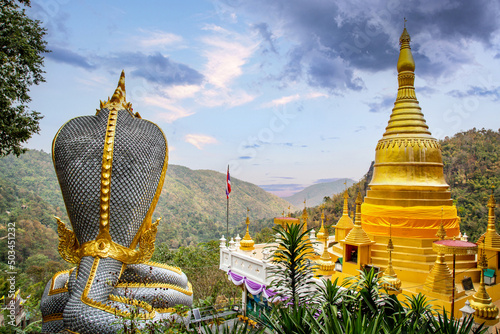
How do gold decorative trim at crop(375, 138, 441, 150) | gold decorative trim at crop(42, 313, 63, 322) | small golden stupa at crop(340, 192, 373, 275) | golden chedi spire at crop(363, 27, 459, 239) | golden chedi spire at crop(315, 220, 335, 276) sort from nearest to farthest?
gold decorative trim at crop(42, 313, 63, 322), golden chedi spire at crop(315, 220, 335, 276), small golden stupa at crop(340, 192, 373, 275), golden chedi spire at crop(363, 27, 459, 239), gold decorative trim at crop(375, 138, 441, 150)

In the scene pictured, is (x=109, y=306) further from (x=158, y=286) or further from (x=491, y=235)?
(x=491, y=235)

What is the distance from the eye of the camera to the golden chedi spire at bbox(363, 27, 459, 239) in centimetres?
1041

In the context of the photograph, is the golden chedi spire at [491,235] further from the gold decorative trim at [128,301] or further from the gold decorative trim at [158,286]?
the gold decorative trim at [128,301]

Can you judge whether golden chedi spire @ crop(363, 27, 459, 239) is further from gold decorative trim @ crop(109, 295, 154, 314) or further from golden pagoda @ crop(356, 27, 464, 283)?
gold decorative trim @ crop(109, 295, 154, 314)

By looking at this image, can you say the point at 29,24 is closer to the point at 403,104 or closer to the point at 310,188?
the point at 403,104

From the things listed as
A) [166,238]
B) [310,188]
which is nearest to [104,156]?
[166,238]

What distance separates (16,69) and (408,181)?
1203cm

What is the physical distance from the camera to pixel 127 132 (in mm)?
7906

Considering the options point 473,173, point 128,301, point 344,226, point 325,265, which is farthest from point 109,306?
point 473,173

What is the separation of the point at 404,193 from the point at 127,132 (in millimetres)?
8666

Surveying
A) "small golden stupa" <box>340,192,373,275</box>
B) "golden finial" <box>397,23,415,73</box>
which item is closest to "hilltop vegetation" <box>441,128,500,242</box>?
"golden finial" <box>397,23,415,73</box>

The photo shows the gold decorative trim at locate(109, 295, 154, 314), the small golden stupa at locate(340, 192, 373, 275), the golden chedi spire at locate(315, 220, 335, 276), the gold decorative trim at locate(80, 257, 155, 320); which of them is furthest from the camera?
the small golden stupa at locate(340, 192, 373, 275)

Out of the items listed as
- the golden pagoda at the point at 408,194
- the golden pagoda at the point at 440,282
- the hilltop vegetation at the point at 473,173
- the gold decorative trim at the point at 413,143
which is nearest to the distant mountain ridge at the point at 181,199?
the golden pagoda at the point at 408,194

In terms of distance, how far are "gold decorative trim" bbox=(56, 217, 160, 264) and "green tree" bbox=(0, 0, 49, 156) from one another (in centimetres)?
299
